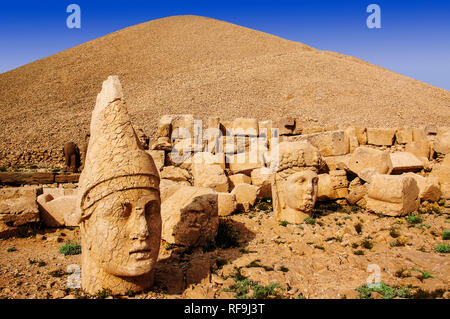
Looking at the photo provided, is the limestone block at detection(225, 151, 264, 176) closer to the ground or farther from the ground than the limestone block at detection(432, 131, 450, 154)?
closer to the ground

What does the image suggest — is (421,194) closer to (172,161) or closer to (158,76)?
(172,161)

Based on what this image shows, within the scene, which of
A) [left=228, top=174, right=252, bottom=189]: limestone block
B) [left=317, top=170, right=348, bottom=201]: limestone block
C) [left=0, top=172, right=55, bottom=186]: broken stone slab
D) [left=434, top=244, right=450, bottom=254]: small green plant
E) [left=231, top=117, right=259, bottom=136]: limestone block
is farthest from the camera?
[left=231, top=117, right=259, bottom=136]: limestone block

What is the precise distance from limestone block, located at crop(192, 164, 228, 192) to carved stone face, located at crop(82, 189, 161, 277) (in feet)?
16.4

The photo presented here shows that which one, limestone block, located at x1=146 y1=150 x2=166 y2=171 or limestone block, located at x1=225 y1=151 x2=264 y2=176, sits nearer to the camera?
limestone block, located at x1=225 y1=151 x2=264 y2=176

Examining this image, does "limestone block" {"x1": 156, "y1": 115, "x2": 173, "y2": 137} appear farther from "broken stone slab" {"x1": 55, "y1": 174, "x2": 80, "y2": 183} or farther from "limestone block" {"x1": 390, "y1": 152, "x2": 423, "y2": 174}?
"limestone block" {"x1": 390, "y1": 152, "x2": 423, "y2": 174}

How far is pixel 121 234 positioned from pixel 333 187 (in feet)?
20.3

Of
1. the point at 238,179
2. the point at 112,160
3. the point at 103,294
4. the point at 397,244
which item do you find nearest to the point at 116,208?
the point at 112,160

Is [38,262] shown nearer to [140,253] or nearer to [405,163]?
[140,253]

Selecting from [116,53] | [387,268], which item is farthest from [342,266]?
[116,53]

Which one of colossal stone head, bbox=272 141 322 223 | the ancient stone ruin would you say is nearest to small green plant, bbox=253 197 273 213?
the ancient stone ruin

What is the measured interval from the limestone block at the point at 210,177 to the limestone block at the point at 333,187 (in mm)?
2437

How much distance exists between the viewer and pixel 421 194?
8.19 metres

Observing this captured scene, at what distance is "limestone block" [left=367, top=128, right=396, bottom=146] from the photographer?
1095cm
